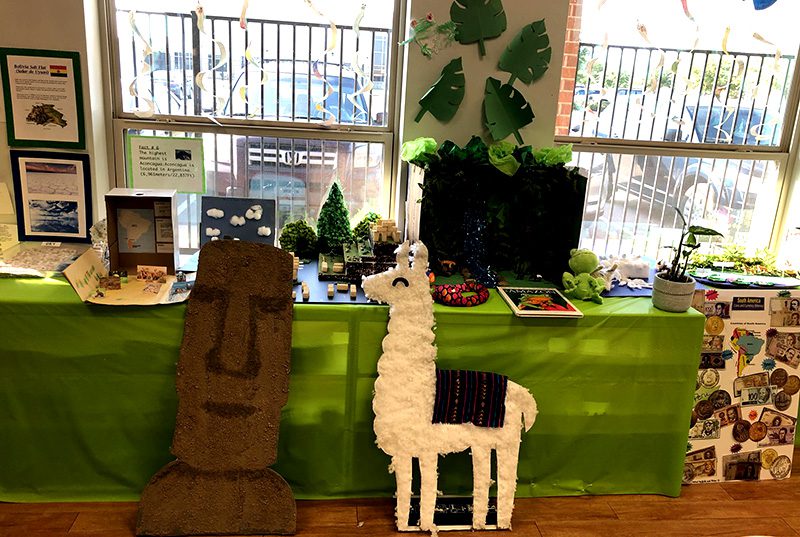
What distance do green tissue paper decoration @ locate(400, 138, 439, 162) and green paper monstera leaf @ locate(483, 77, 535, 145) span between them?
0.80 ft

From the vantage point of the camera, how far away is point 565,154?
95.0 inches

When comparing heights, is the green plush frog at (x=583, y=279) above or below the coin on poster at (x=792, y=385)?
above

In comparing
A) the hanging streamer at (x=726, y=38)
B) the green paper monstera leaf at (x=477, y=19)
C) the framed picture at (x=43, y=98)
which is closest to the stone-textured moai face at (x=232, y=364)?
the framed picture at (x=43, y=98)

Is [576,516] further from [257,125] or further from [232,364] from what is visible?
[257,125]

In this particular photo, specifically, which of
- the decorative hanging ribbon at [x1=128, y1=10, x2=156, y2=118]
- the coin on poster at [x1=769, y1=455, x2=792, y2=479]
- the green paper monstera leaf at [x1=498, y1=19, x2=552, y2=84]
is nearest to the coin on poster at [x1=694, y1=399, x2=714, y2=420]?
the coin on poster at [x1=769, y1=455, x2=792, y2=479]

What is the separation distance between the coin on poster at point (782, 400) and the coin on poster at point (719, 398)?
216mm

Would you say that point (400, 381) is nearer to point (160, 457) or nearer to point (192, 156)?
point (160, 457)

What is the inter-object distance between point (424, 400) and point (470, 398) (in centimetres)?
15

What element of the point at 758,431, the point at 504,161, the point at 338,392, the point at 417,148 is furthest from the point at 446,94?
the point at 758,431

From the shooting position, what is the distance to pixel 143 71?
8.25 feet

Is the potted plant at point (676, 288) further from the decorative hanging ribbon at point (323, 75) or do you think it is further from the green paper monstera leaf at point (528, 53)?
the decorative hanging ribbon at point (323, 75)

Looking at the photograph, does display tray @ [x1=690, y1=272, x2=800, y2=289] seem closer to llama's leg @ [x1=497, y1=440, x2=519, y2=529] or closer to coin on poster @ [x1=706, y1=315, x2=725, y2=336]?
coin on poster @ [x1=706, y1=315, x2=725, y2=336]

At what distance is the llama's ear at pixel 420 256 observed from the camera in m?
2.11

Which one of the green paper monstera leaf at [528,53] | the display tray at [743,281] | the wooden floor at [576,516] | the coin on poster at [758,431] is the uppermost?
the green paper monstera leaf at [528,53]
